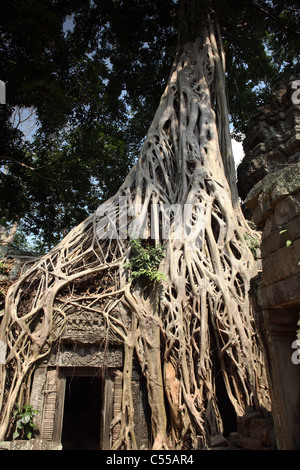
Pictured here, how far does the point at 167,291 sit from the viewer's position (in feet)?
14.5

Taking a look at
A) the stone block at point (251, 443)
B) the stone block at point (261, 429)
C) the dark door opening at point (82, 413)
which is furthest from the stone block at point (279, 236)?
the dark door opening at point (82, 413)

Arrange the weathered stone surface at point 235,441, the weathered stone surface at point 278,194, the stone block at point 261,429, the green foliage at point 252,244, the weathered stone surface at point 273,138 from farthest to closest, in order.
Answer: the weathered stone surface at point 273,138 < the green foliage at point 252,244 < the weathered stone surface at point 235,441 < the stone block at point 261,429 < the weathered stone surface at point 278,194

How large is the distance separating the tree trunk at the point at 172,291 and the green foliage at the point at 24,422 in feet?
1.76

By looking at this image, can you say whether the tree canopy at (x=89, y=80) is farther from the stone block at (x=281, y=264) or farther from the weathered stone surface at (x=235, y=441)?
the weathered stone surface at (x=235, y=441)

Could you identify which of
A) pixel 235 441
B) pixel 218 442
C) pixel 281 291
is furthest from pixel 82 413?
pixel 281 291

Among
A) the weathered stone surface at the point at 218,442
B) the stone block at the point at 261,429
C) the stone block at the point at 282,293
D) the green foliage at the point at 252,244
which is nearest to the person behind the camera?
the stone block at the point at 282,293

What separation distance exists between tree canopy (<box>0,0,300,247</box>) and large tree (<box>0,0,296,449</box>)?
151 centimetres

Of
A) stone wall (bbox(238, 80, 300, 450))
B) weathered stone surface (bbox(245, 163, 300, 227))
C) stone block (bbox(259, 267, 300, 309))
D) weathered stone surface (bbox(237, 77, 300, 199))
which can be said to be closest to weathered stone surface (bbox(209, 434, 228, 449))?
stone wall (bbox(238, 80, 300, 450))

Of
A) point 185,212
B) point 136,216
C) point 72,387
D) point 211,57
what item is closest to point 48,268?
point 136,216

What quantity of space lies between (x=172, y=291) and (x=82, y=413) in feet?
15.6

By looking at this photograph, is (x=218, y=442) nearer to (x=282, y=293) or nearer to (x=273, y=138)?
(x=282, y=293)

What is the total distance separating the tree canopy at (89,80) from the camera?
14.4 feet

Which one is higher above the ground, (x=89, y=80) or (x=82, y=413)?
(x=89, y=80)

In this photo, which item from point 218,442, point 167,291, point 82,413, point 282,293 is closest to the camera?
point 282,293
